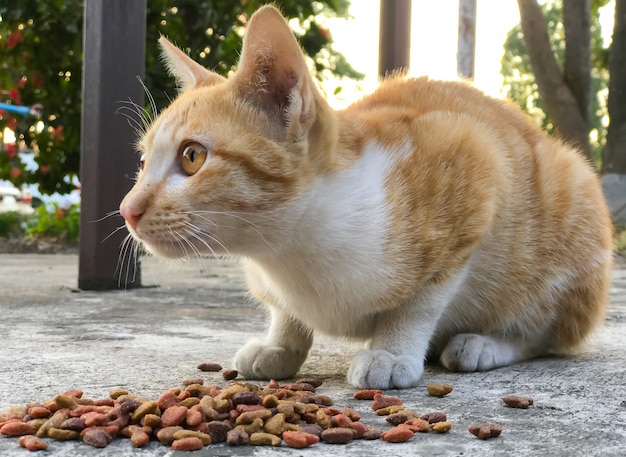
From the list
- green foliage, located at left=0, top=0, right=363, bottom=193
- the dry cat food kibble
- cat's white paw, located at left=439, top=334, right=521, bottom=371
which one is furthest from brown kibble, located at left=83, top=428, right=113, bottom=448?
green foliage, located at left=0, top=0, right=363, bottom=193

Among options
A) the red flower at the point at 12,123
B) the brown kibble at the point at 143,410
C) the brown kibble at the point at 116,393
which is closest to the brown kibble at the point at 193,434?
the brown kibble at the point at 143,410

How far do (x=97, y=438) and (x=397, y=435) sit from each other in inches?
20.0

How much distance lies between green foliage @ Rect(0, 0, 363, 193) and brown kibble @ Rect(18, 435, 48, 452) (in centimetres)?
A: 361

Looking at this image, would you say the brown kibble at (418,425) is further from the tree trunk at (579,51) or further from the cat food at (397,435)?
the tree trunk at (579,51)

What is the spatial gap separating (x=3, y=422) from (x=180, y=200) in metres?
0.56

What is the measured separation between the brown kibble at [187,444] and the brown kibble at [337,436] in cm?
22

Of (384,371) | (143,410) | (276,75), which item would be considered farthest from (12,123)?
(143,410)

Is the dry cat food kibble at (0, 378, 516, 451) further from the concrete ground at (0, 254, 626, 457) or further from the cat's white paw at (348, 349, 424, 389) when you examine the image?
the cat's white paw at (348, 349, 424, 389)

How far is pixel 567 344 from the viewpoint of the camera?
2.21 m

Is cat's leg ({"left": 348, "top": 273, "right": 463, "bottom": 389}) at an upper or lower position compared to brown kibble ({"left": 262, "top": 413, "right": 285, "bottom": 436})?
upper

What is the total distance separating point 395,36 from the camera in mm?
4391

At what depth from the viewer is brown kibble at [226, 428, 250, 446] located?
1.31 meters

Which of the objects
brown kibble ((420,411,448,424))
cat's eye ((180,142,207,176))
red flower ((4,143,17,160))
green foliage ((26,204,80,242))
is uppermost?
red flower ((4,143,17,160))

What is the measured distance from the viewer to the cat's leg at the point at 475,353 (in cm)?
198
